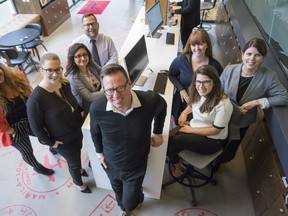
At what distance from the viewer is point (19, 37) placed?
4.14 metres

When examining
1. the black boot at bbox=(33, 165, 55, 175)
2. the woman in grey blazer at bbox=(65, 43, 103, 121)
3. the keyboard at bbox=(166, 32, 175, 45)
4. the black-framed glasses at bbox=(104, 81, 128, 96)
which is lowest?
the black boot at bbox=(33, 165, 55, 175)

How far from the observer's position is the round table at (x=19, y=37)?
156 inches

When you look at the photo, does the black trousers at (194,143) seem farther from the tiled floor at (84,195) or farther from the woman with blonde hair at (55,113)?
the woman with blonde hair at (55,113)

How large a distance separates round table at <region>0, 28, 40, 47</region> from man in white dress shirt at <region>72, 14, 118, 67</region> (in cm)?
192

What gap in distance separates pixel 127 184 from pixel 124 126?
1.94 feet

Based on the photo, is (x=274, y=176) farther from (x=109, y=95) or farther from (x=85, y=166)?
(x=85, y=166)

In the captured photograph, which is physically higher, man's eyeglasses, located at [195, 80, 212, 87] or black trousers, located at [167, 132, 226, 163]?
man's eyeglasses, located at [195, 80, 212, 87]

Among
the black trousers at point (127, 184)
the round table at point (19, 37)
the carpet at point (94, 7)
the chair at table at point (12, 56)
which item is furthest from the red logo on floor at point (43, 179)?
the carpet at point (94, 7)

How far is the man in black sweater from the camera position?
4.72ft

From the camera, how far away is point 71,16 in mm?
6836

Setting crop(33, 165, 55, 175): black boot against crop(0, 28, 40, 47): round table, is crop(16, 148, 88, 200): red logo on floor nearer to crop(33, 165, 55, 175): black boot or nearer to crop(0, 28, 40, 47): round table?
crop(33, 165, 55, 175): black boot

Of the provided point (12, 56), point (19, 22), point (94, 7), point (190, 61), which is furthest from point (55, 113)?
point (94, 7)

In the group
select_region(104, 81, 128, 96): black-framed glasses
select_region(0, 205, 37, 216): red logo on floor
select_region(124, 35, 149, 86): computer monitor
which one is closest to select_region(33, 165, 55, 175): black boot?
select_region(0, 205, 37, 216): red logo on floor

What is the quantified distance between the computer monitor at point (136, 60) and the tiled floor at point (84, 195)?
122cm
